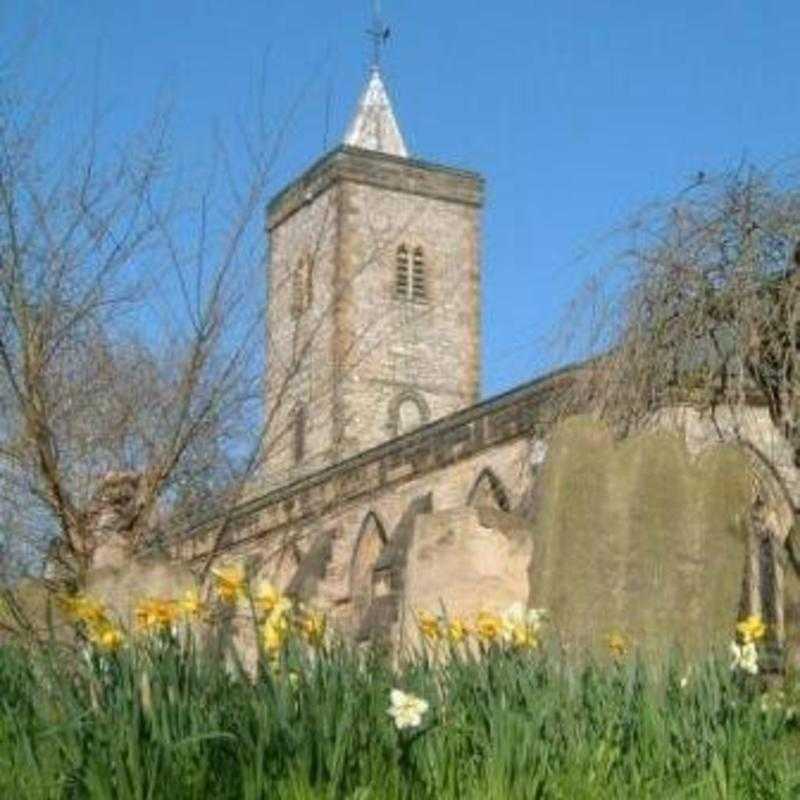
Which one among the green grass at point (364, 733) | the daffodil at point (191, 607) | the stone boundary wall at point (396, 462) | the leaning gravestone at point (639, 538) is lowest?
the green grass at point (364, 733)

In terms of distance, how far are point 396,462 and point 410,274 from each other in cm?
2391

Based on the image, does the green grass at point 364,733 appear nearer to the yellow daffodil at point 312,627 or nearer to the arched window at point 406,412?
the yellow daffodil at point 312,627

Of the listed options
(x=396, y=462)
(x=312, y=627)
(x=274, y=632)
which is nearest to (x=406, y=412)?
(x=396, y=462)

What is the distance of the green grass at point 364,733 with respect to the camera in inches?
124

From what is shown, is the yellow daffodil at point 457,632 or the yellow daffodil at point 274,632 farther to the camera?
the yellow daffodil at point 457,632

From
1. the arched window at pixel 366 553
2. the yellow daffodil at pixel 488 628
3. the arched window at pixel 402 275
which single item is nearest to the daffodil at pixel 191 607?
the yellow daffodil at pixel 488 628

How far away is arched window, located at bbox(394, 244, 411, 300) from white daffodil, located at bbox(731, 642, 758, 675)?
47.3 meters

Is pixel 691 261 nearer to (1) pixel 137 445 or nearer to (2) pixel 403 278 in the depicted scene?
(1) pixel 137 445

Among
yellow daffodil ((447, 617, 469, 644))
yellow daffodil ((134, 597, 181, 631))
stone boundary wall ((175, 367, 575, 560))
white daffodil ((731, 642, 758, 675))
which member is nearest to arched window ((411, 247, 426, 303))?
stone boundary wall ((175, 367, 575, 560))

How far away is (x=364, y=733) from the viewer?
3.40 meters

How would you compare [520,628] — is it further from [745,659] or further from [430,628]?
[745,659]

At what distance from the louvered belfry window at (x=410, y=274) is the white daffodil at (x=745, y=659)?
47907mm

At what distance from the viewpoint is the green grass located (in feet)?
10.3

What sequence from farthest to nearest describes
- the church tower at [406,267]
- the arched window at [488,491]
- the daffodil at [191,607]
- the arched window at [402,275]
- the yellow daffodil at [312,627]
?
the arched window at [402,275]
the church tower at [406,267]
the arched window at [488,491]
the daffodil at [191,607]
the yellow daffodil at [312,627]
